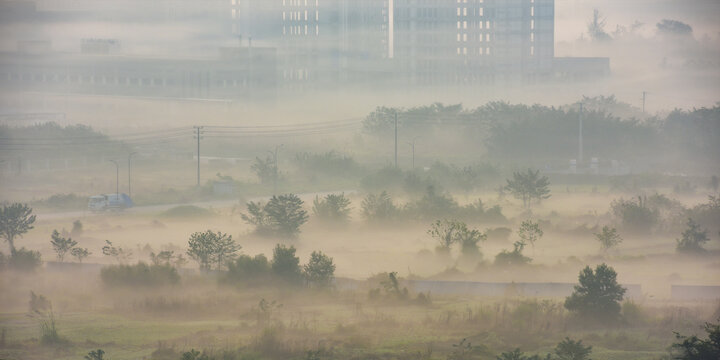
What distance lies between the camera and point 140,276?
51500mm

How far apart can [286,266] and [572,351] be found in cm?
2042

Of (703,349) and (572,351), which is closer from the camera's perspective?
(703,349)

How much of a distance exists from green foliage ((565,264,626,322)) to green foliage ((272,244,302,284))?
1571 centimetres

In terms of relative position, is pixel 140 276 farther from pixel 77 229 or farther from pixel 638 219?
pixel 638 219

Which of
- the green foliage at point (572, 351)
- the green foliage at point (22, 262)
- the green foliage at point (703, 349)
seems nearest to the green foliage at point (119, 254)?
the green foliage at point (22, 262)

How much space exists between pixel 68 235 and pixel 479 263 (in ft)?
109

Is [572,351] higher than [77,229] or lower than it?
lower

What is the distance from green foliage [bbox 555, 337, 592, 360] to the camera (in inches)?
1410

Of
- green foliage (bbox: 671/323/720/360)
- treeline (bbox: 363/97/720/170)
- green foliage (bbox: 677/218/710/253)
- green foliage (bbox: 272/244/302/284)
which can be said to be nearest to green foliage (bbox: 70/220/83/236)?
green foliage (bbox: 272/244/302/284)

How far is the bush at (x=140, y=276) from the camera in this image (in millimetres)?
51156

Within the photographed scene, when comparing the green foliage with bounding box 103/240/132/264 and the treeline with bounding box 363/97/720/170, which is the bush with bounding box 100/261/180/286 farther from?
the treeline with bounding box 363/97/720/170

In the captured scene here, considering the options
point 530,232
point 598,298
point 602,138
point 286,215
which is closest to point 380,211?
point 286,215

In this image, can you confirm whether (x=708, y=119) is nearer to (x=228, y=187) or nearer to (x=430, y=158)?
(x=430, y=158)

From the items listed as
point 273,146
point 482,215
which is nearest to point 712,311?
point 482,215
